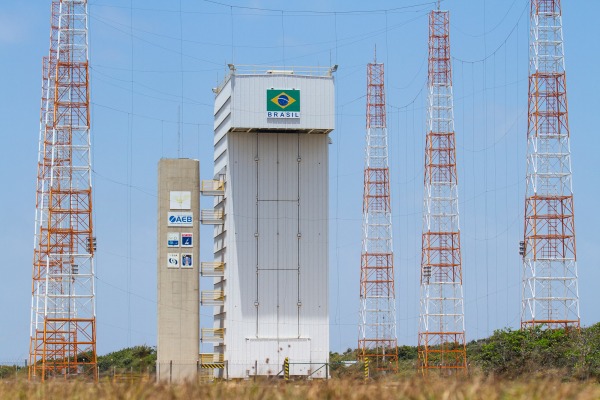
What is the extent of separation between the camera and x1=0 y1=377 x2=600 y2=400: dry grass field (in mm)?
23734

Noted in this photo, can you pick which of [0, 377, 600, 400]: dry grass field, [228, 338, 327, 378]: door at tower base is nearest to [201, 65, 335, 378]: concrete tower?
[228, 338, 327, 378]: door at tower base

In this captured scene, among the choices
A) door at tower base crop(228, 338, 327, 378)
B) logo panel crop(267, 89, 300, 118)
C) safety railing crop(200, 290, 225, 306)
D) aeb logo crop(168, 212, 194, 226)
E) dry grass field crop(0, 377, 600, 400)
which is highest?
logo panel crop(267, 89, 300, 118)

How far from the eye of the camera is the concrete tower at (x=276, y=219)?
83.8 meters

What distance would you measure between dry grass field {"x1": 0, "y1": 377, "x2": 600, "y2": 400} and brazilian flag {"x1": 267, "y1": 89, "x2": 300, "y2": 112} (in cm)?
5742

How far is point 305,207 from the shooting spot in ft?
281

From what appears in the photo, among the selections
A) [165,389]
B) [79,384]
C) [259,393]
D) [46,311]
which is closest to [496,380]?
[259,393]

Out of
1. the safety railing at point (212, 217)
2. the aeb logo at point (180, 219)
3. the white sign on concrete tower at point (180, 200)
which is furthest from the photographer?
the safety railing at point (212, 217)

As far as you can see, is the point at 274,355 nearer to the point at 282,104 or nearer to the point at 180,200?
the point at 180,200

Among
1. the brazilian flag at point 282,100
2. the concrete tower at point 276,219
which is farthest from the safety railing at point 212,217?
the brazilian flag at point 282,100

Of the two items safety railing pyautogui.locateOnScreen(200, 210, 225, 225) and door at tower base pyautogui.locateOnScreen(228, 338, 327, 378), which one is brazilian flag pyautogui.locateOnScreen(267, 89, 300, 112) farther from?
door at tower base pyautogui.locateOnScreen(228, 338, 327, 378)

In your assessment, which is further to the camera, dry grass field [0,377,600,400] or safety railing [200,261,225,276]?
safety railing [200,261,225,276]

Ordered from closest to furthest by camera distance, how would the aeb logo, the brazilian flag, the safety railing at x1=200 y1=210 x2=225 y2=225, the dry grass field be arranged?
the dry grass field → the brazilian flag → the aeb logo → the safety railing at x1=200 y1=210 x2=225 y2=225

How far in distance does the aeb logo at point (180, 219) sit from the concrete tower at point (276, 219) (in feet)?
8.26

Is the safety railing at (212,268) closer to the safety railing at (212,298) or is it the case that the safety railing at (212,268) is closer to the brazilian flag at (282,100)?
the safety railing at (212,298)
